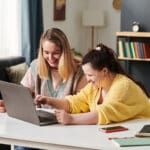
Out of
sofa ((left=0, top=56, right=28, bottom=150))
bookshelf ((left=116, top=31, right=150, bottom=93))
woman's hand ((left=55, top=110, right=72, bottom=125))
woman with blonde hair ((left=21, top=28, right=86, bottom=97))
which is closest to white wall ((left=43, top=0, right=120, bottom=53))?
bookshelf ((left=116, top=31, right=150, bottom=93))

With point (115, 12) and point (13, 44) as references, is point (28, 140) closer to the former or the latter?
point (13, 44)

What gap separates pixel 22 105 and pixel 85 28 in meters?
4.45

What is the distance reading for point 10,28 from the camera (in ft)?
15.7

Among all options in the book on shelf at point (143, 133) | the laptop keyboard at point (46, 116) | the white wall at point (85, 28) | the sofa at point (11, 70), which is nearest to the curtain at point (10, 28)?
the sofa at point (11, 70)

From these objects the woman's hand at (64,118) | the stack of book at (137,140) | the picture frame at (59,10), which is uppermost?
the picture frame at (59,10)

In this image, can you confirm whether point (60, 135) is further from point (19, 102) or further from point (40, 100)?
point (40, 100)

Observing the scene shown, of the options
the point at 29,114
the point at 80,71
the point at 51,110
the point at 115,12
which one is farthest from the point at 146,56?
the point at 29,114

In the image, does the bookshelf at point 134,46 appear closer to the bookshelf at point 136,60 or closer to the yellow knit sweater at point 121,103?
the bookshelf at point 136,60

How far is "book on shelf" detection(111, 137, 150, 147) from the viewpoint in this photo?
1799 millimetres

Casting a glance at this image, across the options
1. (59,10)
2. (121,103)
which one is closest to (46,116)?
(121,103)

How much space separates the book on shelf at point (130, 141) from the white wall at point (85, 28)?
429cm

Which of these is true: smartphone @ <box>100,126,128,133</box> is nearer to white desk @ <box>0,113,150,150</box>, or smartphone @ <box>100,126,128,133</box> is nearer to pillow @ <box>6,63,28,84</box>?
white desk @ <box>0,113,150,150</box>

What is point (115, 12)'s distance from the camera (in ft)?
20.8

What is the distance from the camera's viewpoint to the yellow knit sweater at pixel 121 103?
217 cm
